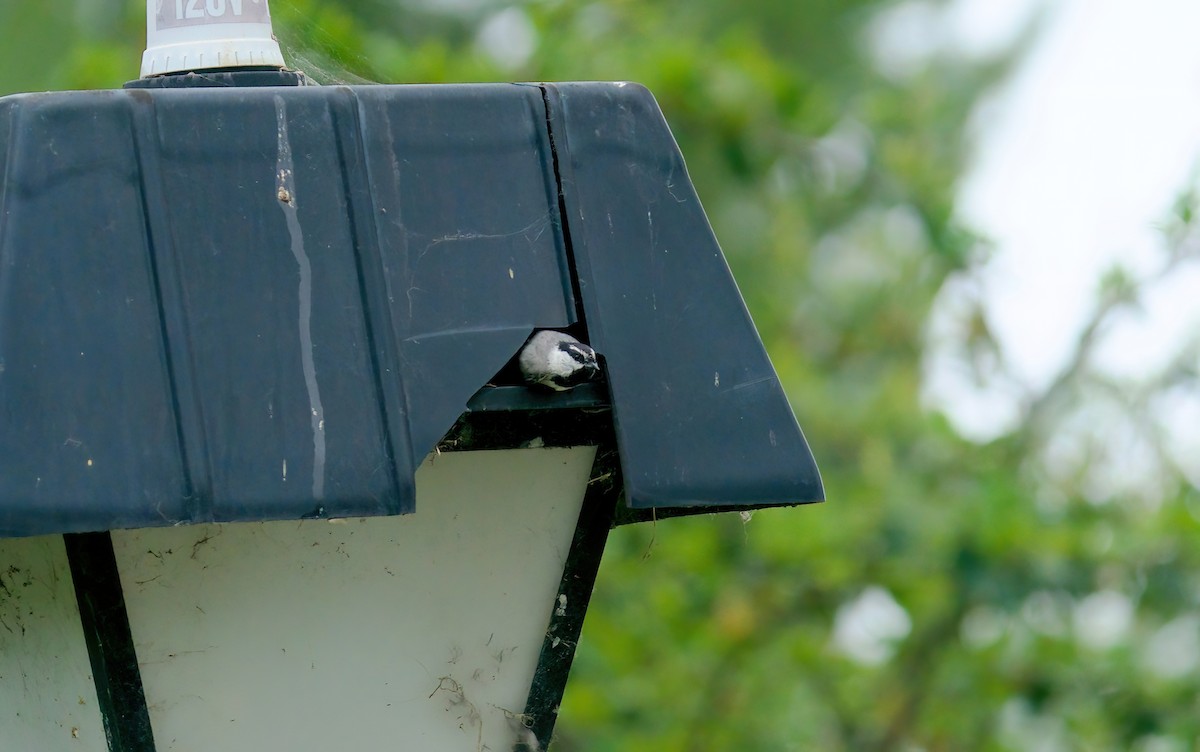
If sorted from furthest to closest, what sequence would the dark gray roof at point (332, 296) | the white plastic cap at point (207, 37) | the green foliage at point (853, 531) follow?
the green foliage at point (853, 531) < the white plastic cap at point (207, 37) < the dark gray roof at point (332, 296)

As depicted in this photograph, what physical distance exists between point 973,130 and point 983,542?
6.36 meters

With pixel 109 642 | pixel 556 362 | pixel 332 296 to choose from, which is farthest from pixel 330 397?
pixel 109 642

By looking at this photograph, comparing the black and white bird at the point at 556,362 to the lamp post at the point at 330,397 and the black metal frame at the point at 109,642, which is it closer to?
the lamp post at the point at 330,397

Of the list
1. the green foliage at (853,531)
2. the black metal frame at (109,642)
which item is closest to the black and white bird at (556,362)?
the black metal frame at (109,642)

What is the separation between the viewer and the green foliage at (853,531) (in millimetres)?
4375

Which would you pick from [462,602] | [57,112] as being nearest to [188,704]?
[462,602]

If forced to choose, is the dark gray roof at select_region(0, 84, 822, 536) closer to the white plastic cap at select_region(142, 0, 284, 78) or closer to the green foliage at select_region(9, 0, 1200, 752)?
the white plastic cap at select_region(142, 0, 284, 78)

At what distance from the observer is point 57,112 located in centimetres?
119

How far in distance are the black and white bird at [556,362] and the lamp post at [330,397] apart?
0.02 m

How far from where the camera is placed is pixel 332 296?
121 centimetres

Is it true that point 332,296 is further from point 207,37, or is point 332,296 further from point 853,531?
point 853,531

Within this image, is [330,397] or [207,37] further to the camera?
[207,37]

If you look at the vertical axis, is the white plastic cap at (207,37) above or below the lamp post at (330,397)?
above

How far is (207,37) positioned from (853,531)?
153 inches
